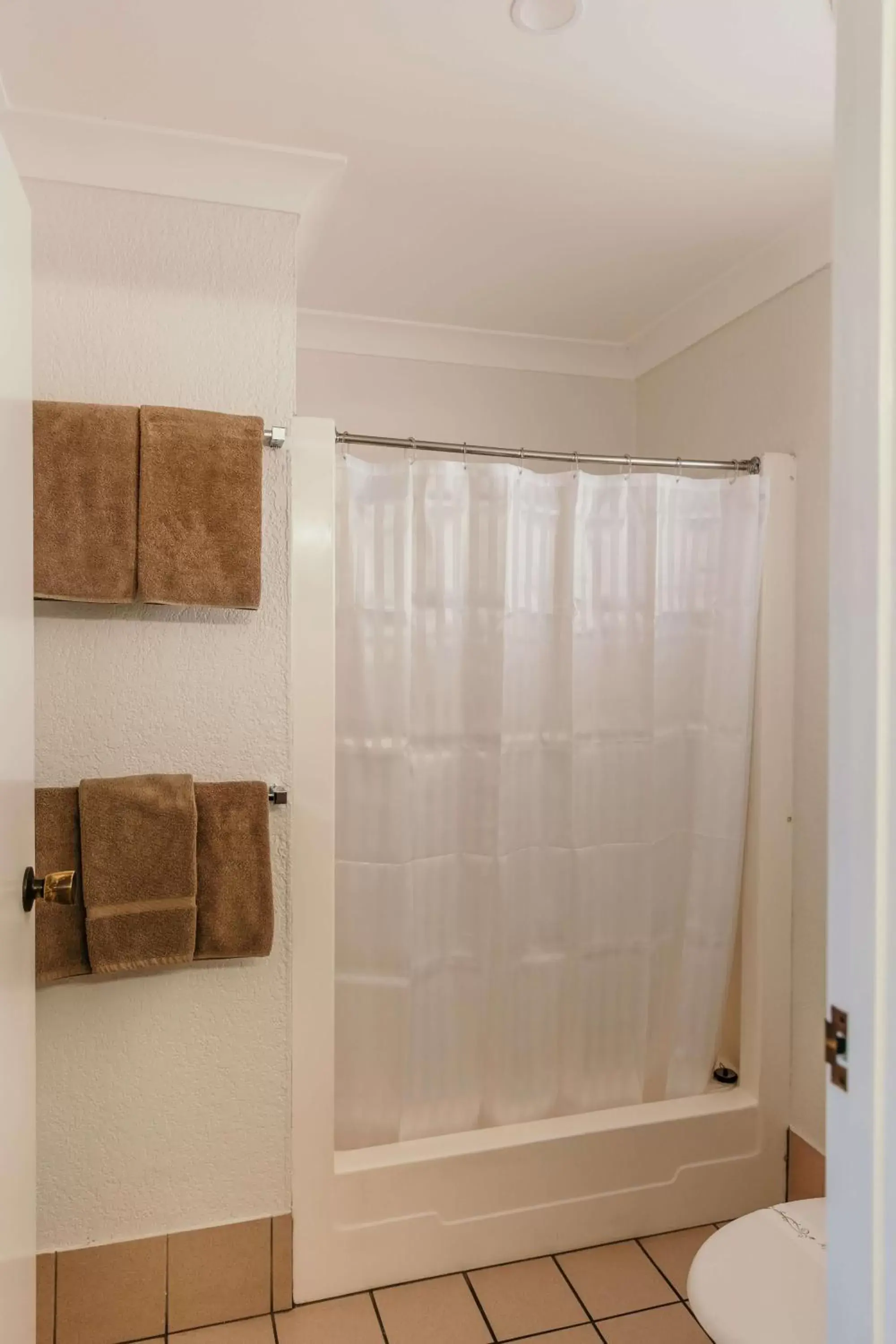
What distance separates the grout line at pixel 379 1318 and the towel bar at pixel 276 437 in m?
1.74

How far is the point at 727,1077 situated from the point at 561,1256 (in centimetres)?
57

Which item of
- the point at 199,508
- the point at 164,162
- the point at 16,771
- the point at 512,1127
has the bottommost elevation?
the point at 512,1127

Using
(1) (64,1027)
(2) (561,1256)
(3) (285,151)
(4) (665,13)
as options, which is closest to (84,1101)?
(1) (64,1027)

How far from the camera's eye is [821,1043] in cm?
210

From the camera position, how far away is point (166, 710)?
182 centimetres

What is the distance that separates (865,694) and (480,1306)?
173cm

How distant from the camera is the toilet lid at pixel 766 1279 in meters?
1.34

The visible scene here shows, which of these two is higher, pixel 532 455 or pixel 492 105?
pixel 492 105

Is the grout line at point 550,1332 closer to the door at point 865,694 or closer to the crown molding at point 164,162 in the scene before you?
the door at point 865,694

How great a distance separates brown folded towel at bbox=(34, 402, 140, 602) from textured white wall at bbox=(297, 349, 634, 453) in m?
1.18

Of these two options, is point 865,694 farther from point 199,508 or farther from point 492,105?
point 492,105

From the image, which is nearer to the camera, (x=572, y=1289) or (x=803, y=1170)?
(x=572, y=1289)

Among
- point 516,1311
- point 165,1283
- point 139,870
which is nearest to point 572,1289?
point 516,1311

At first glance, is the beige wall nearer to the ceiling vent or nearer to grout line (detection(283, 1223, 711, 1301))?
grout line (detection(283, 1223, 711, 1301))
